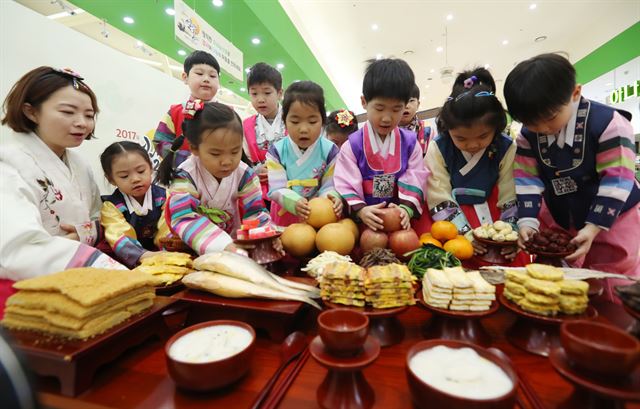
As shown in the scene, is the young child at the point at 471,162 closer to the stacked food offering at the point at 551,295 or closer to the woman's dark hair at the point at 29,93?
the stacked food offering at the point at 551,295

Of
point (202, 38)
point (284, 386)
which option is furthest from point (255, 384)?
point (202, 38)

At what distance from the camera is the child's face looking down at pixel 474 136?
1.59 meters

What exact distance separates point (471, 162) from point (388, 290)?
4.19 feet

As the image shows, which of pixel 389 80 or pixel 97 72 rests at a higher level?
pixel 97 72

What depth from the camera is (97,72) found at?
3031mm

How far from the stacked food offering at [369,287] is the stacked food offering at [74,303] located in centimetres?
57

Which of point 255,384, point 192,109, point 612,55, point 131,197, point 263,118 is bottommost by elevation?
→ point 255,384

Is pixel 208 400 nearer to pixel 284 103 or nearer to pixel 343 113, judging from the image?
pixel 284 103

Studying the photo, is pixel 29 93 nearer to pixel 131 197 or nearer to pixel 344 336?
pixel 131 197

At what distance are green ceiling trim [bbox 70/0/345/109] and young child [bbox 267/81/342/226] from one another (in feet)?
10.1

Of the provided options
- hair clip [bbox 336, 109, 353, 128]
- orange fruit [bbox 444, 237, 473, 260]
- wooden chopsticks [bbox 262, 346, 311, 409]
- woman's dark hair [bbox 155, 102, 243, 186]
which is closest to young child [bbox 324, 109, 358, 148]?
hair clip [bbox 336, 109, 353, 128]

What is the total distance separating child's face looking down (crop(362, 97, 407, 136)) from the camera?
1.67 meters

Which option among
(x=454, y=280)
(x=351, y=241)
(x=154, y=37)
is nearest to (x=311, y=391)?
(x=454, y=280)

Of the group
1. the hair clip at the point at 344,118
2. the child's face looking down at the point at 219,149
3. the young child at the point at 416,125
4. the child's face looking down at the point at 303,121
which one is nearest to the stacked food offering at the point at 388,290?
the child's face looking down at the point at 219,149
